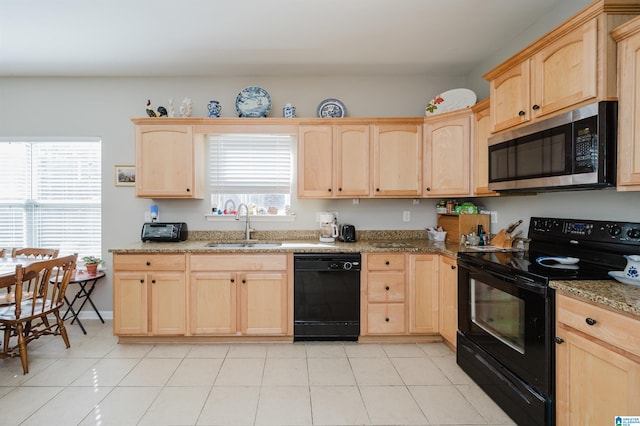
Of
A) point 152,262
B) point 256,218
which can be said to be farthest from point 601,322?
point 152,262

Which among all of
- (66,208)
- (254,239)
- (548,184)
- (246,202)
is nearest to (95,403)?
(254,239)

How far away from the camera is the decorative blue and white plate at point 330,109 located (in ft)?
10.8

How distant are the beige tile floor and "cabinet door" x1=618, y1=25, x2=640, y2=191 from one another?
58.9 inches

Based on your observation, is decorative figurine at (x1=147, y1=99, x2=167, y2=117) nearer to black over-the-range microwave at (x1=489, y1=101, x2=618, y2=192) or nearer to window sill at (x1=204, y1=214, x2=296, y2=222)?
window sill at (x1=204, y1=214, x2=296, y2=222)

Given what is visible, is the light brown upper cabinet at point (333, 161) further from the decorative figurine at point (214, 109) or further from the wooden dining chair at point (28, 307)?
the wooden dining chair at point (28, 307)

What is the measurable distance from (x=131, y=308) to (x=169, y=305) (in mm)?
340

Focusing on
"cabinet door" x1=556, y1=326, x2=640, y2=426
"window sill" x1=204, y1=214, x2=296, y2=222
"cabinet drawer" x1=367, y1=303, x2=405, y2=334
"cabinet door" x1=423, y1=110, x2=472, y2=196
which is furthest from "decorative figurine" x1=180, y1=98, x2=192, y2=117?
"cabinet door" x1=556, y1=326, x2=640, y2=426

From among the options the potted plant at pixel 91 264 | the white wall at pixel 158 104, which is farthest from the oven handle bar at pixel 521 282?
the potted plant at pixel 91 264

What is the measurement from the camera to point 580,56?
64.3 inches

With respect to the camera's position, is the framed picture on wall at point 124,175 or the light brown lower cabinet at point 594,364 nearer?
the light brown lower cabinet at point 594,364

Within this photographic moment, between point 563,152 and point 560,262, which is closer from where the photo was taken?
point 563,152

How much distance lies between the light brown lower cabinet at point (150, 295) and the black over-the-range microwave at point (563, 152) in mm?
2733

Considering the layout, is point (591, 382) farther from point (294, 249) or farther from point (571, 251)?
point (294, 249)

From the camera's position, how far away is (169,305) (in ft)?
9.07
